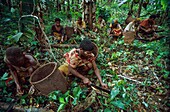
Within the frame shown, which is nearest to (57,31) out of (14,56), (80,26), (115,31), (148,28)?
(80,26)

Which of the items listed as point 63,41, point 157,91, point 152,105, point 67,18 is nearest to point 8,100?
point 152,105

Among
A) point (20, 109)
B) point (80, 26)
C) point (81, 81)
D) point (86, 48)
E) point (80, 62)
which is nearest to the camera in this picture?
point (20, 109)

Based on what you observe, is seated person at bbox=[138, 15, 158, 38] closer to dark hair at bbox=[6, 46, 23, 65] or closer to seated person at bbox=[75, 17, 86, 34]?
seated person at bbox=[75, 17, 86, 34]

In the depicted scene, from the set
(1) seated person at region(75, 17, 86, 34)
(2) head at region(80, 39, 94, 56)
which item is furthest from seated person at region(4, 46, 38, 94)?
(1) seated person at region(75, 17, 86, 34)

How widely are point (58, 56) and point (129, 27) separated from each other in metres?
3.30

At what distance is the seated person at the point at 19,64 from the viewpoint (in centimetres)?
265

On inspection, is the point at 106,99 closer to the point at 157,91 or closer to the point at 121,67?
the point at 157,91

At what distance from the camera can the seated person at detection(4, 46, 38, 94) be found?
2652 millimetres

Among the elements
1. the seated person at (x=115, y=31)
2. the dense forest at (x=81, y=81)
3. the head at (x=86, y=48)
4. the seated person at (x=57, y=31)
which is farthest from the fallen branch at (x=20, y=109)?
the seated person at (x=115, y=31)

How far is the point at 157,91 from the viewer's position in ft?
10.3

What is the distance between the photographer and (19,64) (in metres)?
2.80

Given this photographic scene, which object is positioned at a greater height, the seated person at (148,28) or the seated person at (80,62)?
the seated person at (148,28)

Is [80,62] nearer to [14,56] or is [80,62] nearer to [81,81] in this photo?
[81,81]

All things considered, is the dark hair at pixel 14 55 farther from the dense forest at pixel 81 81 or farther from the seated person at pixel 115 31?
the seated person at pixel 115 31
